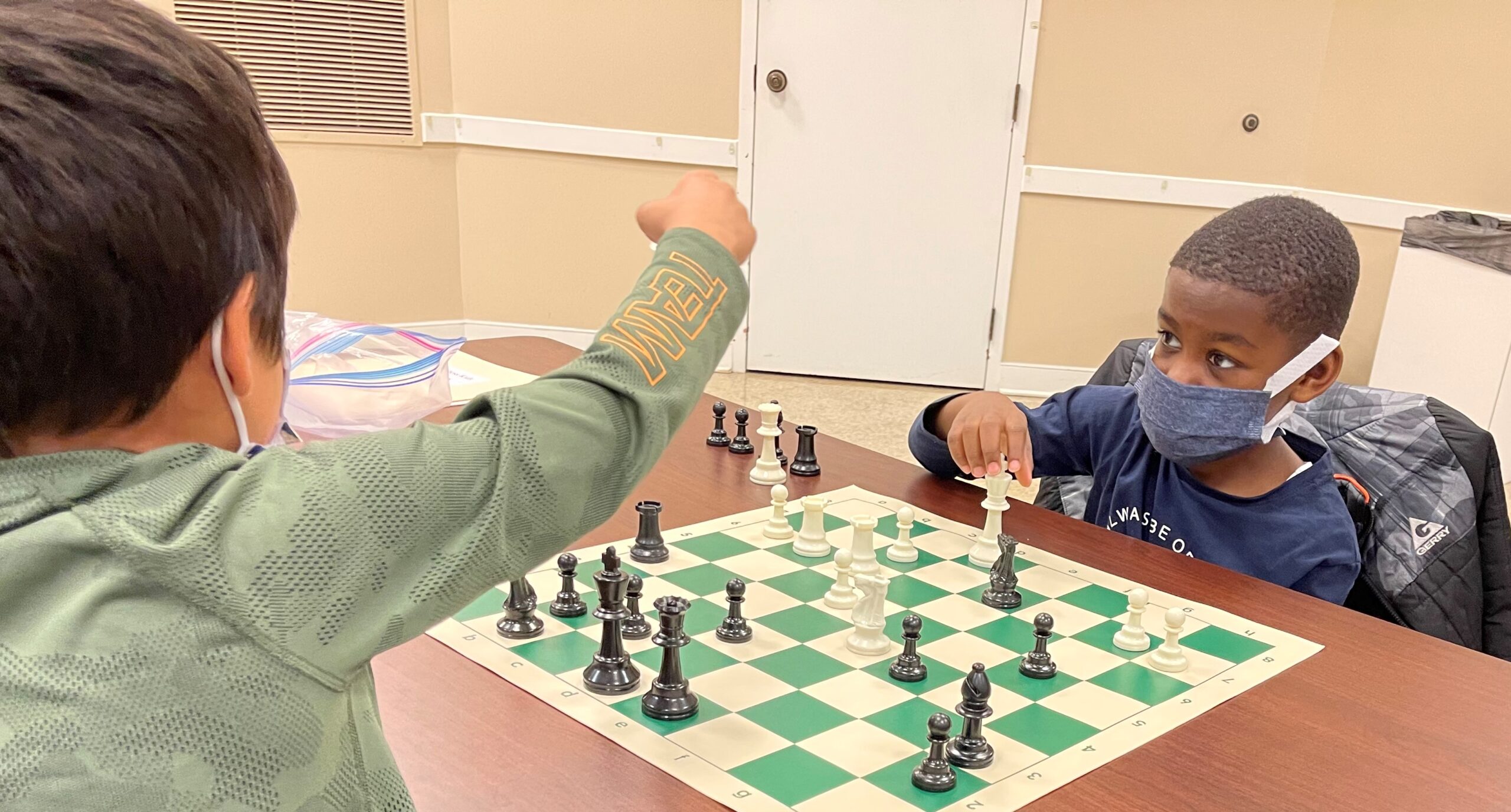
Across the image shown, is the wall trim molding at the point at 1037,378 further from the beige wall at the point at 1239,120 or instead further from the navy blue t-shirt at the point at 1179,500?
the navy blue t-shirt at the point at 1179,500

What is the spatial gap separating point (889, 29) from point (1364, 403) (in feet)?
10.8

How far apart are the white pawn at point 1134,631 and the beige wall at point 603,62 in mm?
3856

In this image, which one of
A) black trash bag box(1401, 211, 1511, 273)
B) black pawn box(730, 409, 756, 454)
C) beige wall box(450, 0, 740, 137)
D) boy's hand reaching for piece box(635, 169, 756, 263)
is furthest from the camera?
beige wall box(450, 0, 740, 137)

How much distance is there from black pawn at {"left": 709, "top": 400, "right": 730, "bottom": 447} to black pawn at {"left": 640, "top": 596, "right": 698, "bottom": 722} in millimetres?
740

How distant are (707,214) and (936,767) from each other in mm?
479

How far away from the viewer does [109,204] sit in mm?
575

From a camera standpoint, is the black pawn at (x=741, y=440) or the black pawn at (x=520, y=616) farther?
the black pawn at (x=741, y=440)

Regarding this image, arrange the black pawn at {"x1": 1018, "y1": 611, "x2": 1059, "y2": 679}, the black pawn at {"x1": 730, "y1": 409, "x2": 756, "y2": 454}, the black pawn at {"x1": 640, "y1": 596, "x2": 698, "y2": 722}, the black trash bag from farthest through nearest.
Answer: the black trash bag < the black pawn at {"x1": 730, "y1": 409, "x2": 756, "y2": 454} < the black pawn at {"x1": 1018, "y1": 611, "x2": 1059, "y2": 679} < the black pawn at {"x1": 640, "y1": 596, "x2": 698, "y2": 722}

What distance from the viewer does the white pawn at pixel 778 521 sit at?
4.66ft

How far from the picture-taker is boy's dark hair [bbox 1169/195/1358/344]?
154 cm

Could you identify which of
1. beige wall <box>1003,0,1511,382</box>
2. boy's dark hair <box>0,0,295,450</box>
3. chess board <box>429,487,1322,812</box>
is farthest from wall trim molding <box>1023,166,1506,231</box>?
boy's dark hair <box>0,0,295,450</box>

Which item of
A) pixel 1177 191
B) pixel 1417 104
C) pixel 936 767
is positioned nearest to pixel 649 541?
pixel 936 767

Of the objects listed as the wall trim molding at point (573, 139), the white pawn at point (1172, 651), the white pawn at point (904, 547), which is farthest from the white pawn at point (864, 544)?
the wall trim molding at point (573, 139)

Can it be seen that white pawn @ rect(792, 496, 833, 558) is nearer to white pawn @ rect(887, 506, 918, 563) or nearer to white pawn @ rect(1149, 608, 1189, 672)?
white pawn @ rect(887, 506, 918, 563)
